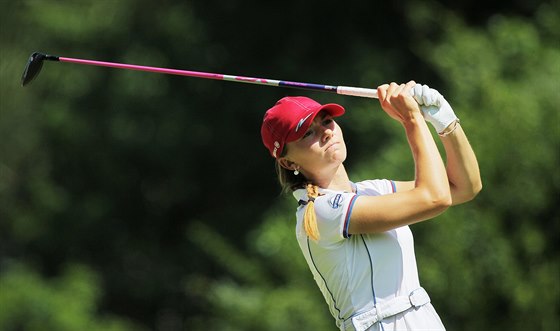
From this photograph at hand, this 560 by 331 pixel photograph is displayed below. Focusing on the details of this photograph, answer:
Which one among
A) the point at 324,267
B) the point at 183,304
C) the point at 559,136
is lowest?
the point at 324,267

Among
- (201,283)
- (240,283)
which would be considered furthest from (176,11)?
(240,283)

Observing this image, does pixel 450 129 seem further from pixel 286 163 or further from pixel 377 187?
pixel 286 163

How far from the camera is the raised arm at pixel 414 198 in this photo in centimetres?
386

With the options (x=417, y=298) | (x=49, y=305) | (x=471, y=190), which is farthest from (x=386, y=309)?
(x=49, y=305)

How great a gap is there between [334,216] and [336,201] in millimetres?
52

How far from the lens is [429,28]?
1280cm

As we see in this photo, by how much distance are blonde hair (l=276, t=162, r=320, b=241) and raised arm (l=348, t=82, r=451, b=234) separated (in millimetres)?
115

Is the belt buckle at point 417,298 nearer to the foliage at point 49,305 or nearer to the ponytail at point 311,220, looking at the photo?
the ponytail at point 311,220

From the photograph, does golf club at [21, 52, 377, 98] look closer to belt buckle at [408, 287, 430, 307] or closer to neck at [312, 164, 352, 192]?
neck at [312, 164, 352, 192]


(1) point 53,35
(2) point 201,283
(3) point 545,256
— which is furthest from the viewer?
(1) point 53,35

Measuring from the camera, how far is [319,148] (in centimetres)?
407

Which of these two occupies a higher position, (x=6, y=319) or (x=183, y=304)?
(x=183, y=304)

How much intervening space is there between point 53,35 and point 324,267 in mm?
11187

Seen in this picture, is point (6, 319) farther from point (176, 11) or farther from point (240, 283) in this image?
point (176, 11)
